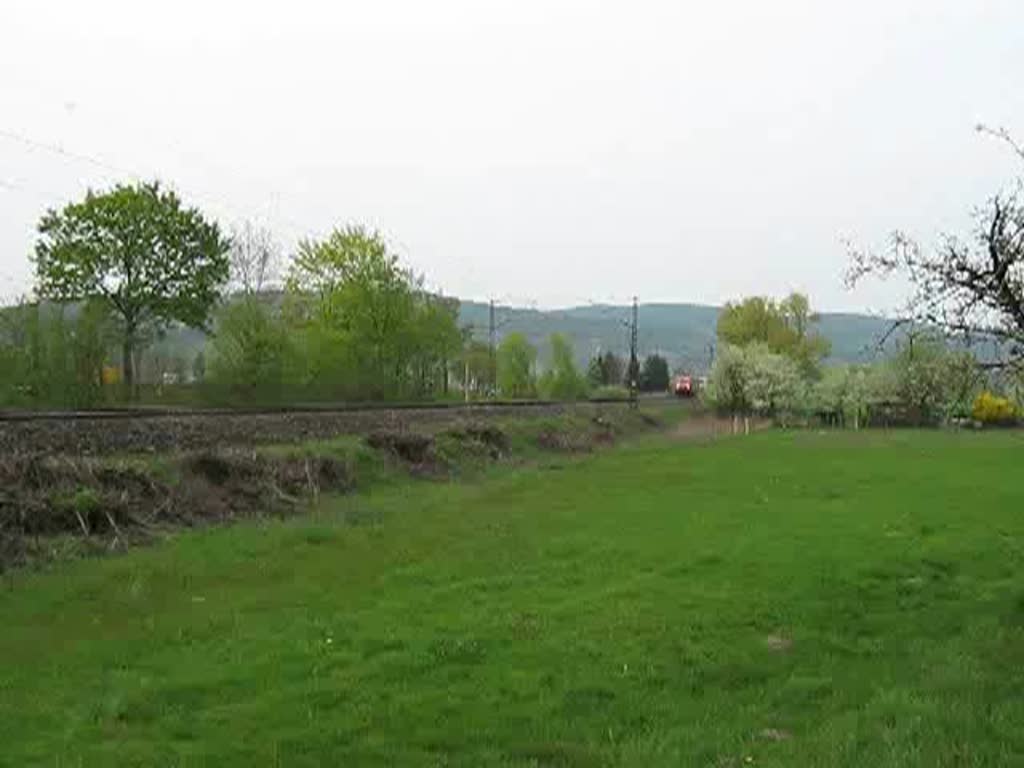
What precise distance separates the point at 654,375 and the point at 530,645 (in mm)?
139063

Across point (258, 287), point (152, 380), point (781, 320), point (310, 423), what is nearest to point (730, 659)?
point (310, 423)

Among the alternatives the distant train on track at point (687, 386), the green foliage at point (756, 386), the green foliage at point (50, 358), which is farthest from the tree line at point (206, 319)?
the distant train on track at point (687, 386)

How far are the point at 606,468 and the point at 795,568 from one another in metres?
25.3

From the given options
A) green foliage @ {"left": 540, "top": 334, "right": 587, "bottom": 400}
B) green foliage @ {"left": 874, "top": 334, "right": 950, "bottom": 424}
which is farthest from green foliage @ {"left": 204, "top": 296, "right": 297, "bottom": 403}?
green foliage @ {"left": 540, "top": 334, "right": 587, "bottom": 400}

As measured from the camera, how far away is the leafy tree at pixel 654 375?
484ft

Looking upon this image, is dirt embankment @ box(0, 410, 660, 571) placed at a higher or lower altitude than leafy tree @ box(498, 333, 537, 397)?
lower

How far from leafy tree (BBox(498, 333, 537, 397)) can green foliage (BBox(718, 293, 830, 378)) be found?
2886 cm

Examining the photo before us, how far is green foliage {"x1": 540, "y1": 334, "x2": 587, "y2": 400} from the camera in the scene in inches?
4331

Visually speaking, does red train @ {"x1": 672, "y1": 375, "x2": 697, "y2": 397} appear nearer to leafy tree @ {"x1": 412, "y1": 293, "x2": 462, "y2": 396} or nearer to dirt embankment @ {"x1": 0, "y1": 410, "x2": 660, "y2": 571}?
leafy tree @ {"x1": 412, "y1": 293, "x2": 462, "y2": 396}

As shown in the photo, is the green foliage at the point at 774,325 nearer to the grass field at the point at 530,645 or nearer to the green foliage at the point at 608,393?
the green foliage at the point at 608,393

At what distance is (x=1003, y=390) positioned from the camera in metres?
15.8

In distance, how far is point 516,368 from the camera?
110 meters

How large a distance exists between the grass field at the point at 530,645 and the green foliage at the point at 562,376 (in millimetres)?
83405

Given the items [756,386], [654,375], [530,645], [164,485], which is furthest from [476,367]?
[530,645]
